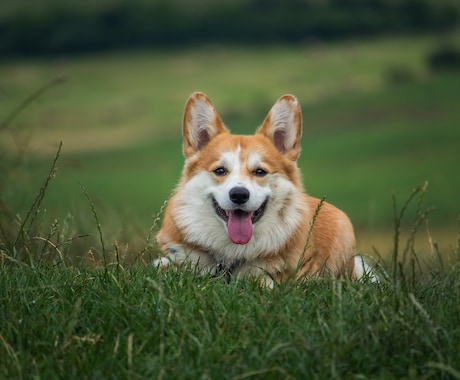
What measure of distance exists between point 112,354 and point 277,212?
2.14m

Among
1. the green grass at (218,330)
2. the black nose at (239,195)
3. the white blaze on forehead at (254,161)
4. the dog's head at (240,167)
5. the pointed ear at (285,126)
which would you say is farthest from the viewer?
the pointed ear at (285,126)

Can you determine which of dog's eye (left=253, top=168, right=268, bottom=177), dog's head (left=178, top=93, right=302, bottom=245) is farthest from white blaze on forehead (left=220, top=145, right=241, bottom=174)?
dog's eye (left=253, top=168, right=268, bottom=177)

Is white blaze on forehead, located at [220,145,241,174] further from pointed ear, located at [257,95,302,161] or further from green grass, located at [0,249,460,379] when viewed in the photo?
green grass, located at [0,249,460,379]

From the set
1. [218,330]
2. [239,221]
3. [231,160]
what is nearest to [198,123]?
[231,160]

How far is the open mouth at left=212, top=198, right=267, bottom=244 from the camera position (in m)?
5.70

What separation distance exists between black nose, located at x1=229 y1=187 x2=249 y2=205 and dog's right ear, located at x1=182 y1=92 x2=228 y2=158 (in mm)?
712

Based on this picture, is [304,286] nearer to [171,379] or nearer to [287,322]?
[287,322]

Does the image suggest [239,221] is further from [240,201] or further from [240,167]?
[240,167]

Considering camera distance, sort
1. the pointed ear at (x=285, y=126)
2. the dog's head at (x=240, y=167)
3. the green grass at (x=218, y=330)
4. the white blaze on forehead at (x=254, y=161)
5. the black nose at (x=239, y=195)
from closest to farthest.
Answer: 1. the green grass at (x=218, y=330)
2. the black nose at (x=239, y=195)
3. the dog's head at (x=240, y=167)
4. the white blaze on forehead at (x=254, y=161)
5. the pointed ear at (x=285, y=126)

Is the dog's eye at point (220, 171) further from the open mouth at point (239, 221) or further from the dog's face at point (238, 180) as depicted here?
the open mouth at point (239, 221)

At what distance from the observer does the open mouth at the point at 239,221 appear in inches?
224

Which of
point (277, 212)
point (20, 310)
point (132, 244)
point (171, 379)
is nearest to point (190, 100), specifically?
point (277, 212)

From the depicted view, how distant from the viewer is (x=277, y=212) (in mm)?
5855

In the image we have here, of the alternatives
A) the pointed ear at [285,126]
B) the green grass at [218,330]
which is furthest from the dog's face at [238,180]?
the green grass at [218,330]
